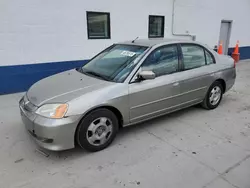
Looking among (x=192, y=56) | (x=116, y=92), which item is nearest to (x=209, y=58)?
(x=192, y=56)

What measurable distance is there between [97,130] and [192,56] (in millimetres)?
2332

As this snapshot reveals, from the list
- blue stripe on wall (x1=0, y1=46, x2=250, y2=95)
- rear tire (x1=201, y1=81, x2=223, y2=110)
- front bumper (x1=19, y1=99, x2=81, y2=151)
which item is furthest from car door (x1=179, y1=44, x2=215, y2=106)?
blue stripe on wall (x1=0, y1=46, x2=250, y2=95)

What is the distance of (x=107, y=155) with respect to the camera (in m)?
2.94

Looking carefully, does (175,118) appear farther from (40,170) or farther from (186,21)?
(186,21)

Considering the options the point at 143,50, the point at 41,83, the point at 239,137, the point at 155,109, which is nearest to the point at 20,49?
the point at 41,83

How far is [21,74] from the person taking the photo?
549 cm

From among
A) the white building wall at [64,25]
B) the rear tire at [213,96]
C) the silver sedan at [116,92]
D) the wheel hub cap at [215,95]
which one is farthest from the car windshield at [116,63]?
the white building wall at [64,25]

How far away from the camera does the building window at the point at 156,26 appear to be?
25.7ft

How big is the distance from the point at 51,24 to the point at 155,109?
394 centimetres

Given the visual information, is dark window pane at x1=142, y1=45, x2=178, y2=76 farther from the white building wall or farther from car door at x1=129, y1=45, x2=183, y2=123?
the white building wall

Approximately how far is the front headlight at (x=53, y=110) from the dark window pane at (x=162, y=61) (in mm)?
1372

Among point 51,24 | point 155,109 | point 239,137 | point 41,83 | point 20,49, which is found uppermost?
point 51,24

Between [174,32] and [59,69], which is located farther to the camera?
[174,32]

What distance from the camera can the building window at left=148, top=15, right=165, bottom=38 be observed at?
7.84m
